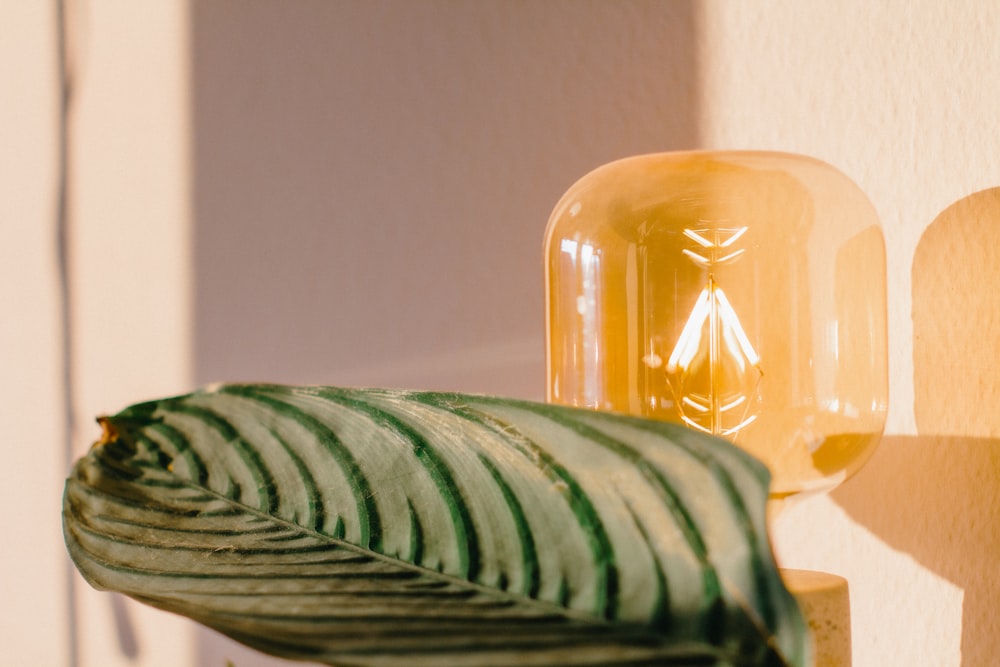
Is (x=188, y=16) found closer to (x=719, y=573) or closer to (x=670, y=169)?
(x=670, y=169)

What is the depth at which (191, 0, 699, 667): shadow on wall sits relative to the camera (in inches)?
21.2

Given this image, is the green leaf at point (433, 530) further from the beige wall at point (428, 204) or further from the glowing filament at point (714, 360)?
the beige wall at point (428, 204)

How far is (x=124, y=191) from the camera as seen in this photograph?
2.60ft

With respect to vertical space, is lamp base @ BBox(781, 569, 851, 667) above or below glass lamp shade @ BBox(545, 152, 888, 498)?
below

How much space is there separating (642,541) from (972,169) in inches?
12.4

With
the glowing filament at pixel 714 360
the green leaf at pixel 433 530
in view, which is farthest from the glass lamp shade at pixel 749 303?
the green leaf at pixel 433 530

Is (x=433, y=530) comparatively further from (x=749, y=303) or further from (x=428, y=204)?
(x=428, y=204)

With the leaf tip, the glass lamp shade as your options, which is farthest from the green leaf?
the glass lamp shade

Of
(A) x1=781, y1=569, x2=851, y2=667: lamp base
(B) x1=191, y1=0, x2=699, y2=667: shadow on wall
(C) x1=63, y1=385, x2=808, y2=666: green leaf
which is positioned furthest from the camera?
(B) x1=191, y1=0, x2=699, y2=667: shadow on wall

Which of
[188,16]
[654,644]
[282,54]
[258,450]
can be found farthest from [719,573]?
[188,16]

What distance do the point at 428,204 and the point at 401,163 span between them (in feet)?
0.14

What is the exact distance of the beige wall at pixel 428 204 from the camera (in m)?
0.40

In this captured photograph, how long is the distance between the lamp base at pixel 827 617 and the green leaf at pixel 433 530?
0.15 m

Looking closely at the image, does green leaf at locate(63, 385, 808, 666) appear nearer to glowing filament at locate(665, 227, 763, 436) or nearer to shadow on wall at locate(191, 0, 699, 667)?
glowing filament at locate(665, 227, 763, 436)
